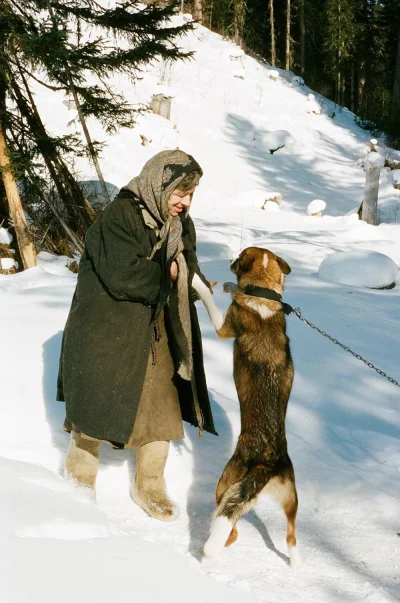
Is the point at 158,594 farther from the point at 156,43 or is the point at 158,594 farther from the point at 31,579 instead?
the point at 156,43

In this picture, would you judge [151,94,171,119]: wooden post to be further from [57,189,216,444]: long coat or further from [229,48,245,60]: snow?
[57,189,216,444]: long coat

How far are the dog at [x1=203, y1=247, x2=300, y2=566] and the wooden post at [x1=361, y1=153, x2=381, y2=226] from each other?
10334 millimetres

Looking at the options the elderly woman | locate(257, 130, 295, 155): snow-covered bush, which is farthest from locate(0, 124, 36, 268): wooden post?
locate(257, 130, 295, 155): snow-covered bush

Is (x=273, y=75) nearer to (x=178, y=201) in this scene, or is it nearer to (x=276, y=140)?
(x=276, y=140)

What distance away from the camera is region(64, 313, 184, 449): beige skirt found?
10.6 ft

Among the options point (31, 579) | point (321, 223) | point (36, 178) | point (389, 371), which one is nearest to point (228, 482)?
point (31, 579)

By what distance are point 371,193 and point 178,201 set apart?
37.0 feet

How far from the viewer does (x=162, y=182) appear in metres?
2.87

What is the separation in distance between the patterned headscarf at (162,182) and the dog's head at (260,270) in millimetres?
781

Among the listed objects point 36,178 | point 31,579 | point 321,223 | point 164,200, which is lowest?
point 321,223

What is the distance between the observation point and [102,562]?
2342 mm

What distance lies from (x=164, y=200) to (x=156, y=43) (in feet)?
21.6

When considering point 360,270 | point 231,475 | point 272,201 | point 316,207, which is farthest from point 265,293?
point 272,201

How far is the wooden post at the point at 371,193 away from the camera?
43.3 ft
